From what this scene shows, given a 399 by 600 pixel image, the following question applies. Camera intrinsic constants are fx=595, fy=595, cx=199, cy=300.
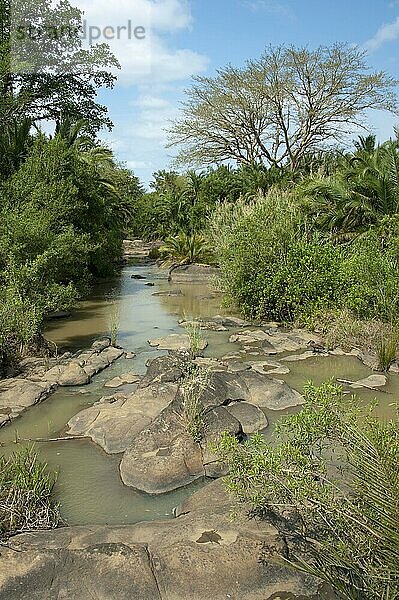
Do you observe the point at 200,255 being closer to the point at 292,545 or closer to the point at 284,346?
the point at 284,346

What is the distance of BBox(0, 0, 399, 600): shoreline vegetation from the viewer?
432cm

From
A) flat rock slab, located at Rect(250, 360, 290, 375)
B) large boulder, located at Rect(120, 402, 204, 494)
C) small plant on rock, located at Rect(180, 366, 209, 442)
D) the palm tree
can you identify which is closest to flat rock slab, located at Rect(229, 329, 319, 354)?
flat rock slab, located at Rect(250, 360, 290, 375)

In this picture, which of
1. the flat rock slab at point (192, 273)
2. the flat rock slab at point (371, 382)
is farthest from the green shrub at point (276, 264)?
the flat rock slab at point (192, 273)

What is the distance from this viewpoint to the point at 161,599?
4484 millimetres

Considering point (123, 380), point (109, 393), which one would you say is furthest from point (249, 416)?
point (123, 380)

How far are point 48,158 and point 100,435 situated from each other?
40.5 ft

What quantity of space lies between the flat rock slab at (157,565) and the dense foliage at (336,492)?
0.27 metres

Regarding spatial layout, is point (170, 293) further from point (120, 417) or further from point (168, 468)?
point (168, 468)

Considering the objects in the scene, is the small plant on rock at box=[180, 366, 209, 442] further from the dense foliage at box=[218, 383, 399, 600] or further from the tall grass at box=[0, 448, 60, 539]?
the dense foliage at box=[218, 383, 399, 600]

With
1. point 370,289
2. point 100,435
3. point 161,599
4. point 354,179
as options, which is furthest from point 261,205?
point 161,599

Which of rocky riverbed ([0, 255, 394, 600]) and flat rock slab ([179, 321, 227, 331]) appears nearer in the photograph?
rocky riverbed ([0, 255, 394, 600])

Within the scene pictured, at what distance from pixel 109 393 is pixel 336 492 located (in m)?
6.26

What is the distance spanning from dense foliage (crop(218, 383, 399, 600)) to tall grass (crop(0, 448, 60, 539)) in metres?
2.00

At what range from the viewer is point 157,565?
15.6ft
